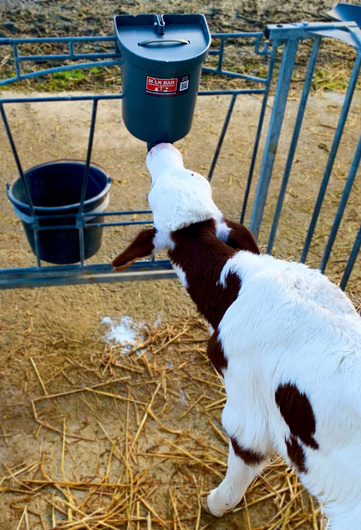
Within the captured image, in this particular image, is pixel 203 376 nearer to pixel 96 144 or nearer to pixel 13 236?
pixel 13 236

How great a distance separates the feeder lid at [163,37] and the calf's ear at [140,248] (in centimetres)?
78

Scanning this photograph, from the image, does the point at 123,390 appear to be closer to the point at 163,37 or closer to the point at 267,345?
the point at 267,345

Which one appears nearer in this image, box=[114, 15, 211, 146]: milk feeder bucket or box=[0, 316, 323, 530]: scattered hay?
box=[114, 15, 211, 146]: milk feeder bucket

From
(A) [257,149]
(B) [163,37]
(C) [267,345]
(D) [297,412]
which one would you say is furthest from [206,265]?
(A) [257,149]

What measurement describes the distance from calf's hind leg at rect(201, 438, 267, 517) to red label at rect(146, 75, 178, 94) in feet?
5.30

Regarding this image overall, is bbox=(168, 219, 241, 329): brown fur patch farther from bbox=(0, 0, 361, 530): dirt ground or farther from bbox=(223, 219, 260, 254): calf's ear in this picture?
bbox=(0, 0, 361, 530): dirt ground

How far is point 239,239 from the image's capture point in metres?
2.48

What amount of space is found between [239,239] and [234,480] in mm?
1117

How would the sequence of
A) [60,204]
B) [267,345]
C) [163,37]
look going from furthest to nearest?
[60,204] < [163,37] < [267,345]

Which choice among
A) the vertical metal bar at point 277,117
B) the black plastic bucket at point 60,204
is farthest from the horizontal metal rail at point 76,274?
the vertical metal bar at point 277,117

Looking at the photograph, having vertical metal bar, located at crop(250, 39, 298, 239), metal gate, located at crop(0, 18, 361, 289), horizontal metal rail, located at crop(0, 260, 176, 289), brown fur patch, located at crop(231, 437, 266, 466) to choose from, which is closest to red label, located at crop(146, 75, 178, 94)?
metal gate, located at crop(0, 18, 361, 289)

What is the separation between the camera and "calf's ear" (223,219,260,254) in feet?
8.10

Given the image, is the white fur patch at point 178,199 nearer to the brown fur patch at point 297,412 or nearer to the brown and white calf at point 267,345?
the brown and white calf at point 267,345

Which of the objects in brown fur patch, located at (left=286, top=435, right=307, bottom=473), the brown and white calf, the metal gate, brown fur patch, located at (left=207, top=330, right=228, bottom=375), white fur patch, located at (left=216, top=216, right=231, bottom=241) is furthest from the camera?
the metal gate
